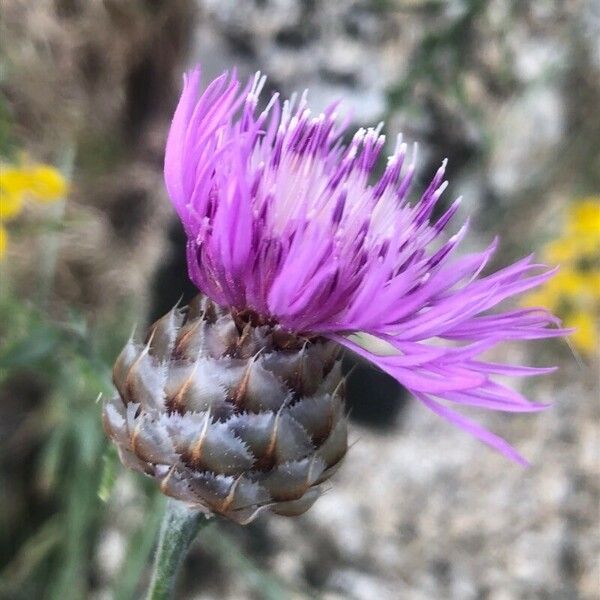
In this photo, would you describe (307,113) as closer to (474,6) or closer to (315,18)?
(474,6)

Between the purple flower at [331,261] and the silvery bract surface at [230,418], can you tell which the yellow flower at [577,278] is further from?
the silvery bract surface at [230,418]

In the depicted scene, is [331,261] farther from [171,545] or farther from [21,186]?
[21,186]

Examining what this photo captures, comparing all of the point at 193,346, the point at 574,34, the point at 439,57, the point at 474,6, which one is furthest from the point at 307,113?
the point at 574,34

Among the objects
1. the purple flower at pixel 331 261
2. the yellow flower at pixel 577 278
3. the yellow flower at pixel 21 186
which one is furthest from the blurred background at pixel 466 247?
the purple flower at pixel 331 261

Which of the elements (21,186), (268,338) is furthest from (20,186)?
(268,338)

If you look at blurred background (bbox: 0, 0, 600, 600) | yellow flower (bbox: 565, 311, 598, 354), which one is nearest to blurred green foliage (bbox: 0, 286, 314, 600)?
blurred background (bbox: 0, 0, 600, 600)

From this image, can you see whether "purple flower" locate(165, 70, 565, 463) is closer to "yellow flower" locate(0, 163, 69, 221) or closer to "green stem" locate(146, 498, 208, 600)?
"green stem" locate(146, 498, 208, 600)
